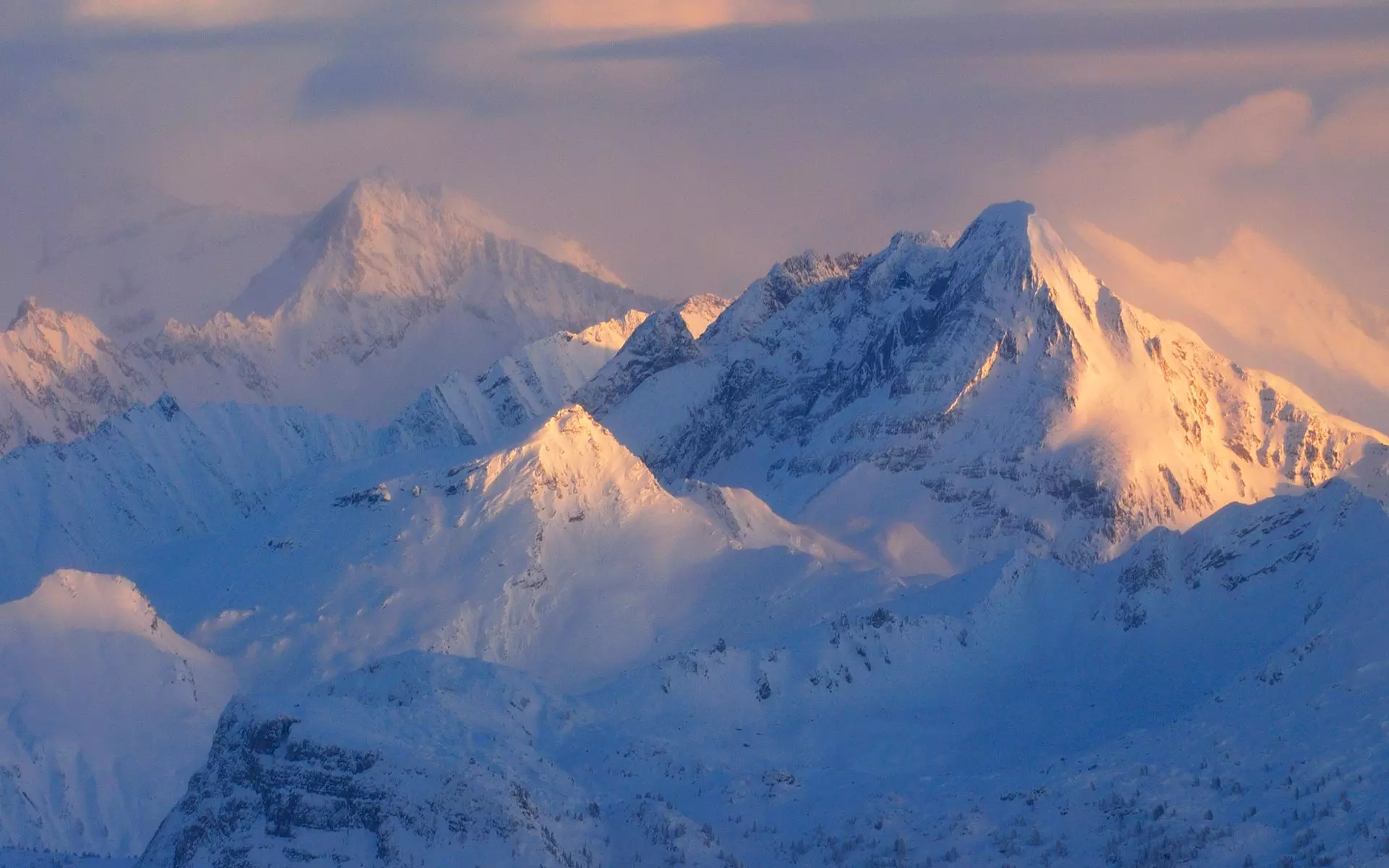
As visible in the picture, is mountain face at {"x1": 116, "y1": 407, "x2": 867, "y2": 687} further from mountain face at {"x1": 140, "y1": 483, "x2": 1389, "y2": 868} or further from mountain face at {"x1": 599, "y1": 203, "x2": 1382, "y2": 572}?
mountain face at {"x1": 140, "y1": 483, "x2": 1389, "y2": 868}

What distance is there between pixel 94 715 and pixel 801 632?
38191 mm

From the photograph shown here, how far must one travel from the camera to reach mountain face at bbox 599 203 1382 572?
515 feet

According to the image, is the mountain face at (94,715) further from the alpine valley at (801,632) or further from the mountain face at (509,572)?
the mountain face at (509,572)

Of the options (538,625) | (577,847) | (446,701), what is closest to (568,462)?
(538,625)

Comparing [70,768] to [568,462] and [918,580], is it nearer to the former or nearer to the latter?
[568,462]

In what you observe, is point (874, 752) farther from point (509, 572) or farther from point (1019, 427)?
point (1019, 427)

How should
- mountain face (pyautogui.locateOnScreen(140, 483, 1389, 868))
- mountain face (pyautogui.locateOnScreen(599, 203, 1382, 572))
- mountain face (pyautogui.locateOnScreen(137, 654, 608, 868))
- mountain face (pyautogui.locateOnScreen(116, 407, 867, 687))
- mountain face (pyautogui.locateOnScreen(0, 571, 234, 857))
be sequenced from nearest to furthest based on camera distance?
mountain face (pyautogui.locateOnScreen(140, 483, 1389, 868))
mountain face (pyautogui.locateOnScreen(137, 654, 608, 868))
mountain face (pyautogui.locateOnScreen(0, 571, 234, 857))
mountain face (pyautogui.locateOnScreen(116, 407, 867, 687))
mountain face (pyautogui.locateOnScreen(599, 203, 1382, 572))

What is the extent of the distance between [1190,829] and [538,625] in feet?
250

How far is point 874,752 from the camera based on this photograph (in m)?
62.0

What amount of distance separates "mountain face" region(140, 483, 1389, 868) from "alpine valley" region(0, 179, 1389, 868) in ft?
0.53

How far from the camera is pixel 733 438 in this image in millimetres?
191625

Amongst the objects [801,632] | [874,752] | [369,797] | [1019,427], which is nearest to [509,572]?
[801,632]

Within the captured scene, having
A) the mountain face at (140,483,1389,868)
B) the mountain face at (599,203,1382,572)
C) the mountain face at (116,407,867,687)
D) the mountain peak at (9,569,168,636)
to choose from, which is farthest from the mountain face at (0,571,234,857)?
the mountain face at (599,203,1382,572)

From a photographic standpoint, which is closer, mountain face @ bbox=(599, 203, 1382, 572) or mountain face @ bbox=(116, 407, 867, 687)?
mountain face @ bbox=(116, 407, 867, 687)
